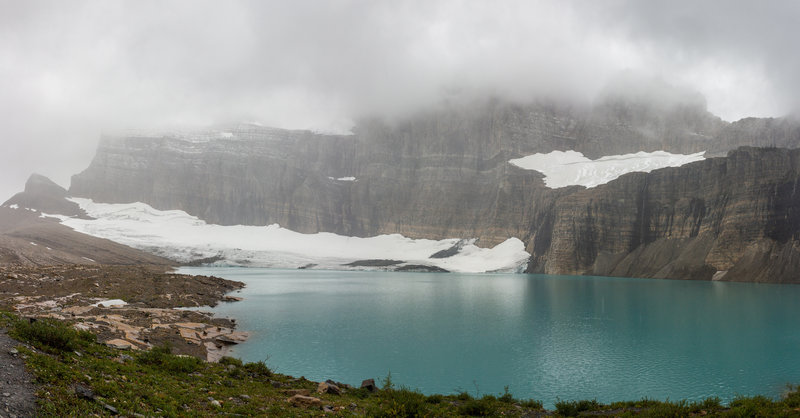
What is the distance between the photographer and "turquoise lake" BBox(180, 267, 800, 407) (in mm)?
23828

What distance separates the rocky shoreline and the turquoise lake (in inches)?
113

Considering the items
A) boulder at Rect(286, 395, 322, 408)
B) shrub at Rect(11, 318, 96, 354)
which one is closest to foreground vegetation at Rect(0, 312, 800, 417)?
shrub at Rect(11, 318, 96, 354)

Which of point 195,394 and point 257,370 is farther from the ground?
point 195,394

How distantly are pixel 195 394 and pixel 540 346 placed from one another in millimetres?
25598

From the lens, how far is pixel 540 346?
3281cm

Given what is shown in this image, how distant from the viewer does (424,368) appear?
26859 millimetres

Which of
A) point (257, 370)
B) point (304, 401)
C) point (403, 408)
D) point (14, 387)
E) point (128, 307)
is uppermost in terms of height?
point (14, 387)

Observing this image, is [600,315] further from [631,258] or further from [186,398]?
[631,258]

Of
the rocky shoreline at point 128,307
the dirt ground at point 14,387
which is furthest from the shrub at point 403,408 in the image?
the rocky shoreline at point 128,307

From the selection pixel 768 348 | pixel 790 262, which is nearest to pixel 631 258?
pixel 790 262

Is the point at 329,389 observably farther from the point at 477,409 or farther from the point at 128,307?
the point at 128,307

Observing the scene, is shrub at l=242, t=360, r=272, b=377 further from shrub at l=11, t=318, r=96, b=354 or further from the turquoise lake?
shrub at l=11, t=318, r=96, b=354

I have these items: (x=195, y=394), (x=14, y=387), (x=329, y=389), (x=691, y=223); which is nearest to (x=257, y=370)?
(x=329, y=389)

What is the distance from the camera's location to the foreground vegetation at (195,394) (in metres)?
9.95
